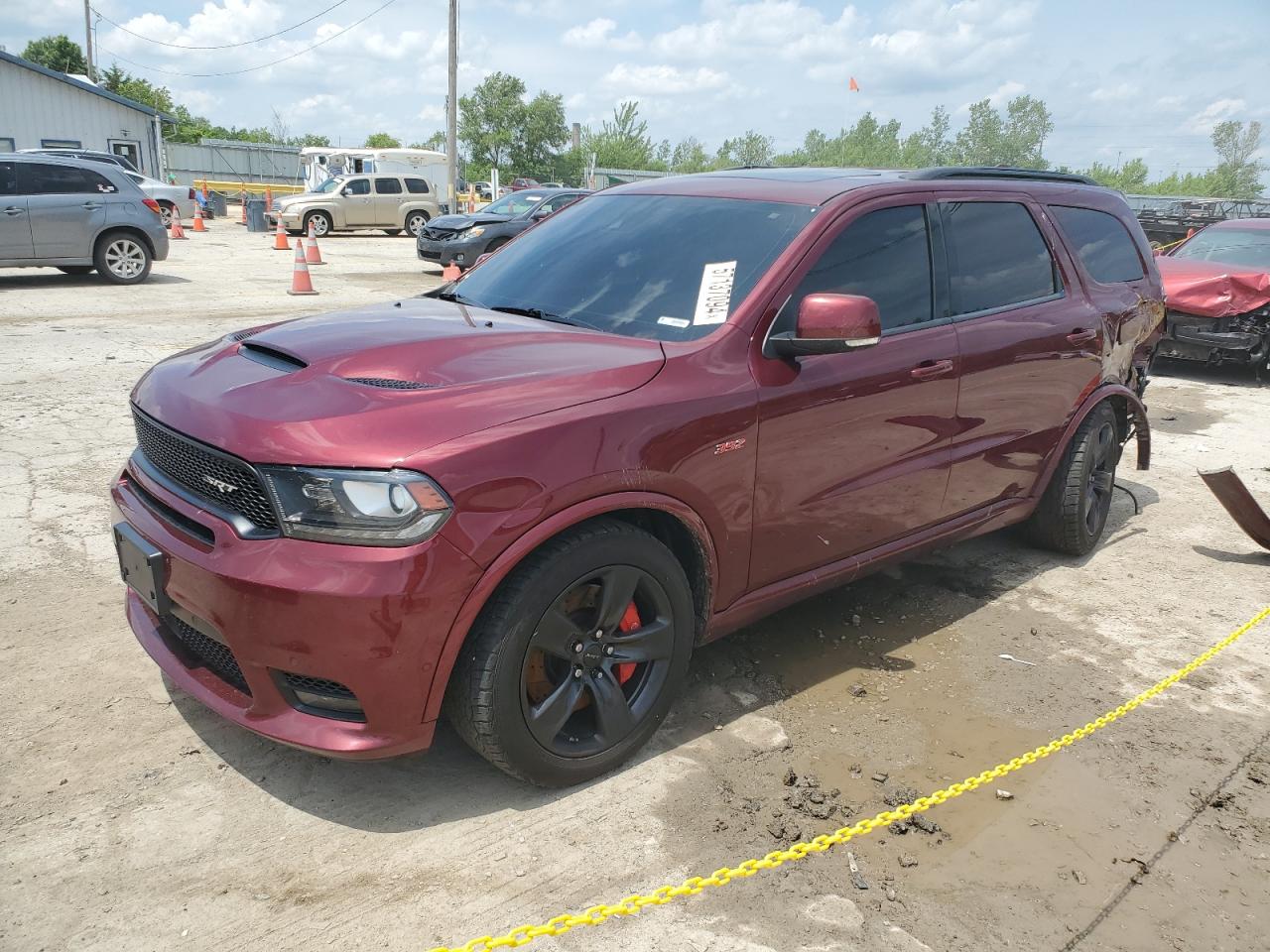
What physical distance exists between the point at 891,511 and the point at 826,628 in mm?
668

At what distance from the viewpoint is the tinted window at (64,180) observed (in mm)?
12633

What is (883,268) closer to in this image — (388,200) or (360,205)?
(360,205)

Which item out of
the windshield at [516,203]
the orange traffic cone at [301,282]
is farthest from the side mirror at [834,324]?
the windshield at [516,203]

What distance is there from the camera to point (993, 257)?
4.18 meters

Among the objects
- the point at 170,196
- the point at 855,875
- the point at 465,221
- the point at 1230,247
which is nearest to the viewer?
the point at 855,875

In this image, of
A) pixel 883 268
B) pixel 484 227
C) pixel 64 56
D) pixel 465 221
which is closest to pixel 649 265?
pixel 883 268

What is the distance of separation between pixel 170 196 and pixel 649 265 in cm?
2502

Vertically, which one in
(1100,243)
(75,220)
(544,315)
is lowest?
(75,220)

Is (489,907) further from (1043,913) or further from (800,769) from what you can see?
(1043,913)

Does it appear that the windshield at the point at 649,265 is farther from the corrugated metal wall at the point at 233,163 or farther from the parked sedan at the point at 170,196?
the corrugated metal wall at the point at 233,163

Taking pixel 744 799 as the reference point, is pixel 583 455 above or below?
above

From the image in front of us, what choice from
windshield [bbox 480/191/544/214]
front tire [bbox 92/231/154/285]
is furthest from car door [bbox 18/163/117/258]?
windshield [bbox 480/191/544/214]

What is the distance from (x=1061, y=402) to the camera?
4566 mm

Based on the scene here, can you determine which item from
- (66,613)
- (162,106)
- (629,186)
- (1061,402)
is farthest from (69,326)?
(162,106)
